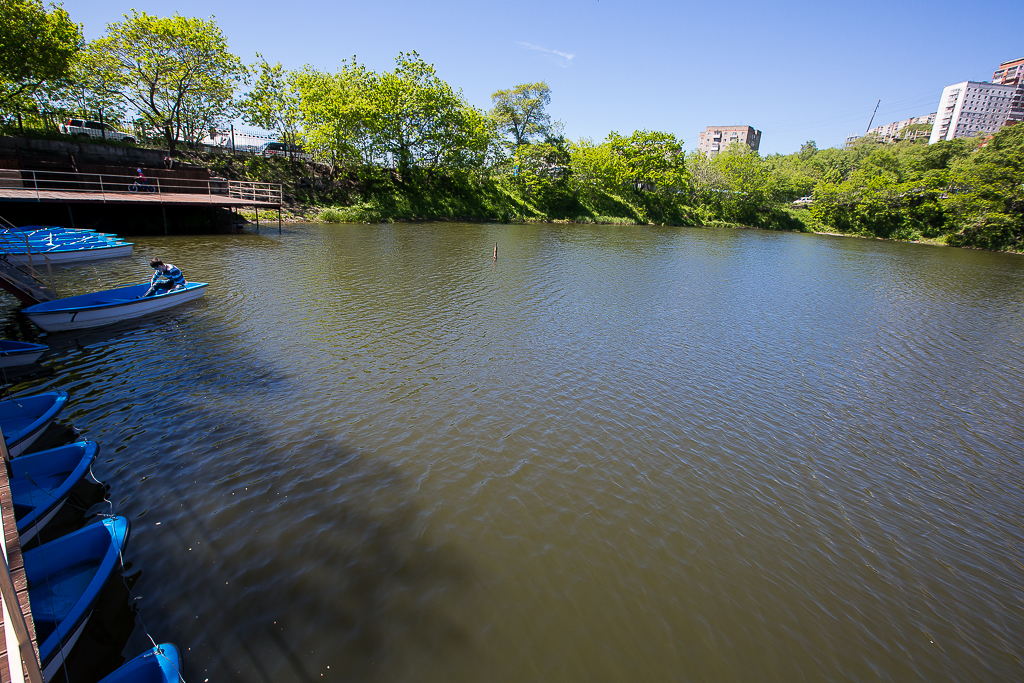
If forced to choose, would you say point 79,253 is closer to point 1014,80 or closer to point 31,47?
point 31,47

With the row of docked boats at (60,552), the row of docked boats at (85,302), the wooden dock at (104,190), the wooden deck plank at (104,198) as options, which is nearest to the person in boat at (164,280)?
the row of docked boats at (85,302)

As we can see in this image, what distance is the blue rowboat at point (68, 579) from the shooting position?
458cm

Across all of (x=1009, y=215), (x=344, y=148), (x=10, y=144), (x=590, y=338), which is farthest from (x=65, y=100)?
(x=1009, y=215)

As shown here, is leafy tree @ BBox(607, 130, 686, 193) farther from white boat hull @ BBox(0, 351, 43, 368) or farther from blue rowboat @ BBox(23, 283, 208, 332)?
white boat hull @ BBox(0, 351, 43, 368)

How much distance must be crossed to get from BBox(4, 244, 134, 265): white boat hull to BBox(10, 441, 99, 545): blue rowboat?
1729cm

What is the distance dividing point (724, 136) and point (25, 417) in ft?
704

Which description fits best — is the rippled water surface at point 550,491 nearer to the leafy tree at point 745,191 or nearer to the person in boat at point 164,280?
the person in boat at point 164,280

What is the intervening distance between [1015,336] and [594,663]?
969 inches

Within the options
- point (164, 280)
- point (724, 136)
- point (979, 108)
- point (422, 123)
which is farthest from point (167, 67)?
point (979, 108)

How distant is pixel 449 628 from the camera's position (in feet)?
A: 18.3

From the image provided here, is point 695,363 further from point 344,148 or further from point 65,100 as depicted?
point 65,100

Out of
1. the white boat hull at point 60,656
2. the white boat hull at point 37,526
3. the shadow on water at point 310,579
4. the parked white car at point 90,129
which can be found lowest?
the shadow on water at point 310,579

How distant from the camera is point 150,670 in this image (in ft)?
14.4

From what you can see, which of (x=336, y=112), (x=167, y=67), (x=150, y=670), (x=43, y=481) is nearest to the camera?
(x=150, y=670)
